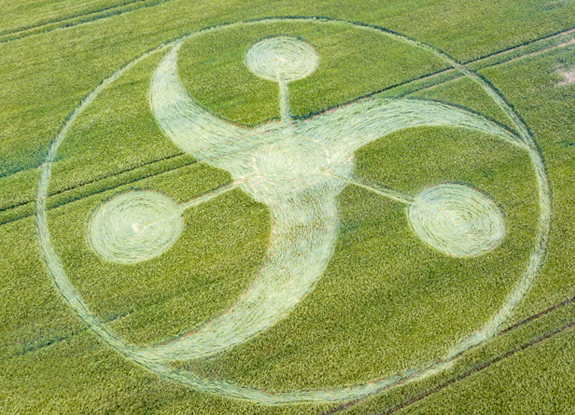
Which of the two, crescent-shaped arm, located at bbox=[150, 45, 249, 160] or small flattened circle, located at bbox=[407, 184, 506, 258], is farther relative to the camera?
crescent-shaped arm, located at bbox=[150, 45, 249, 160]

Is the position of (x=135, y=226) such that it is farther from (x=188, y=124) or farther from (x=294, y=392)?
(x=294, y=392)

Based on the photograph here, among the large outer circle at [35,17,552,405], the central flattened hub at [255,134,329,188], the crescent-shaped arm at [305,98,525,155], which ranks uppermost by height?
the crescent-shaped arm at [305,98,525,155]

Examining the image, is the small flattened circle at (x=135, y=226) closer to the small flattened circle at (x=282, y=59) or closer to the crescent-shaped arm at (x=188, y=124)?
the crescent-shaped arm at (x=188, y=124)

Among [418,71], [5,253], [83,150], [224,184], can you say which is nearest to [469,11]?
[418,71]

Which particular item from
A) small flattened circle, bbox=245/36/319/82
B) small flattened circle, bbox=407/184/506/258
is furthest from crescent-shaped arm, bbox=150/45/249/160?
small flattened circle, bbox=407/184/506/258

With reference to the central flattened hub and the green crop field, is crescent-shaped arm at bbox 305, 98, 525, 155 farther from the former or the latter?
the central flattened hub

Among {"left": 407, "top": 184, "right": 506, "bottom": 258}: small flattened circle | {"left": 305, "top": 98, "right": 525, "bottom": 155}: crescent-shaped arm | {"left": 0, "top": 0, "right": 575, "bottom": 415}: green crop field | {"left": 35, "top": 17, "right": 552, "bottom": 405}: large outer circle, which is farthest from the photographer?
{"left": 305, "top": 98, "right": 525, "bottom": 155}: crescent-shaped arm

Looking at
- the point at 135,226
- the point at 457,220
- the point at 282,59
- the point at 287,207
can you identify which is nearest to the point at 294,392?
the point at 287,207

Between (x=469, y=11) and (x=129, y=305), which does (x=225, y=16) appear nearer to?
(x=469, y=11)
